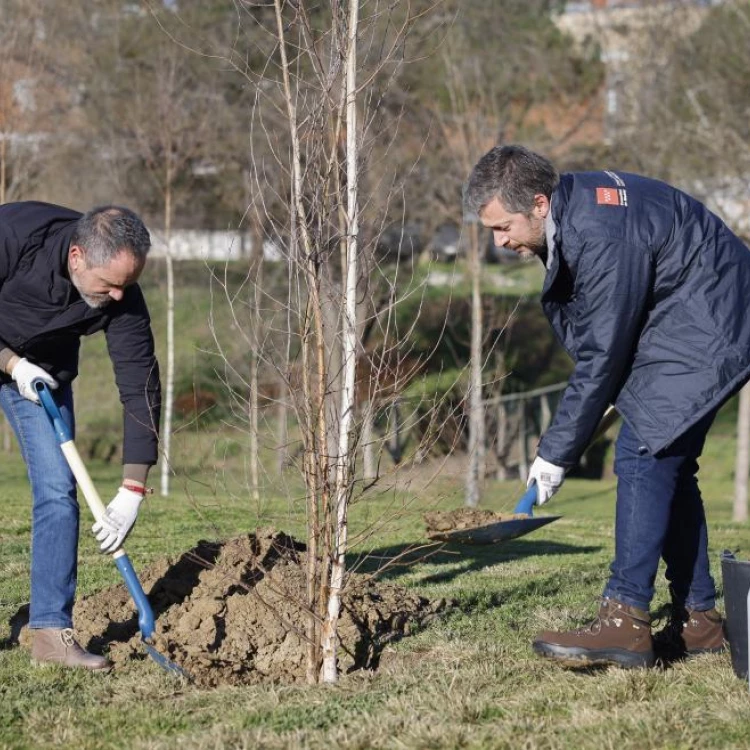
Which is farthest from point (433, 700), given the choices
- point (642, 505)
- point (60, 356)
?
point (60, 356)

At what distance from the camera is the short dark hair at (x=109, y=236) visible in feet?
14.1

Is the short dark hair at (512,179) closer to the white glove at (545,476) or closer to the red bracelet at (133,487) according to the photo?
the white glove at (545,476)

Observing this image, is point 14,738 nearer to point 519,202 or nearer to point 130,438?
point 130,438

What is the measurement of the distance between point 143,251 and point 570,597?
2.75 metres

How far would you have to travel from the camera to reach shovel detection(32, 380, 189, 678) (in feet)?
14.6

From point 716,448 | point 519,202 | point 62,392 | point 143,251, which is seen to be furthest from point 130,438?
point 716,448

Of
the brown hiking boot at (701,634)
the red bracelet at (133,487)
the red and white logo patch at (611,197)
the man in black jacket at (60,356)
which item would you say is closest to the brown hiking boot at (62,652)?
the man in black jacket at (60,356)

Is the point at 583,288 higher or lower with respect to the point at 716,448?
higher

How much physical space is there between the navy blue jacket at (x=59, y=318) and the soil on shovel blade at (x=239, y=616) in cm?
66

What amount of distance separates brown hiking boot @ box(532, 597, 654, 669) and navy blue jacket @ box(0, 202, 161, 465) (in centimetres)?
174

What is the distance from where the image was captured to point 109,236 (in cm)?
430

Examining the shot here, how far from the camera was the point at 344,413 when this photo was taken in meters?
4.27

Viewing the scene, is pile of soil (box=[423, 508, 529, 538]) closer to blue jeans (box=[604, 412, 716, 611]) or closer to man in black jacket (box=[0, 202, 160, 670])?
blue jeans (box=[604, 412, 716, 611])

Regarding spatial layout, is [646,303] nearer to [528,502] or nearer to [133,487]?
[528,502]
